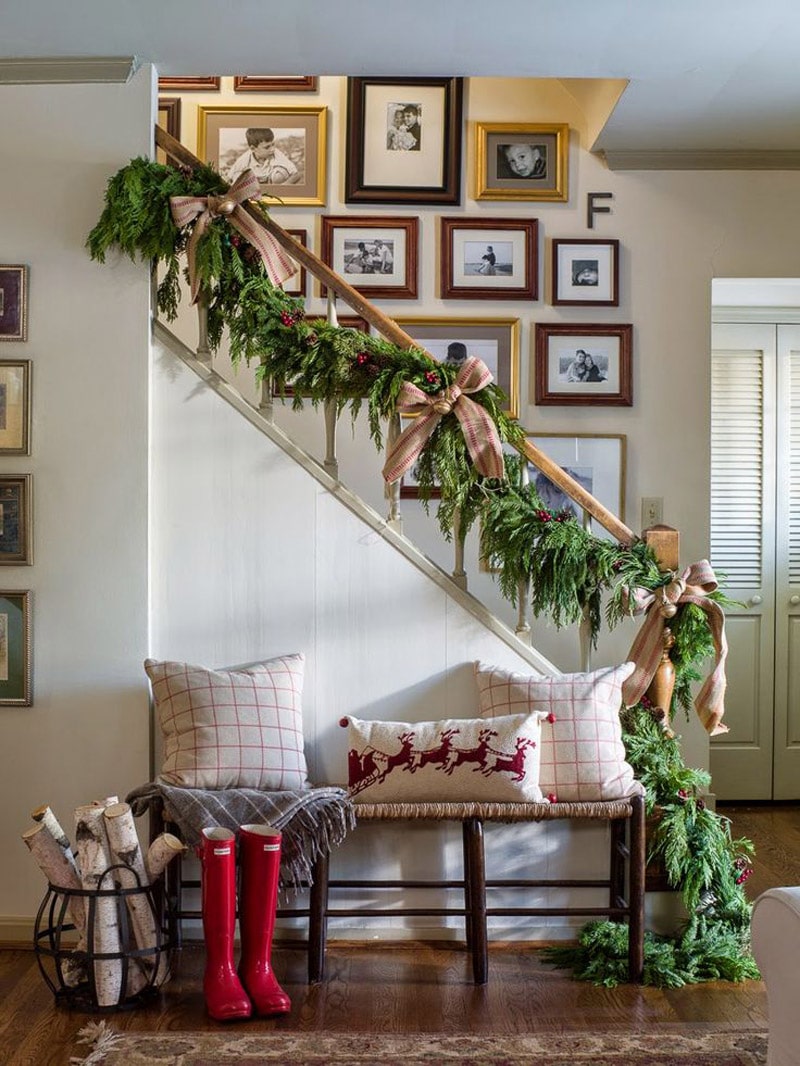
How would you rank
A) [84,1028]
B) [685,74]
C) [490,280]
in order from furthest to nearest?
[490,280] → [685,74] → [84,1028]

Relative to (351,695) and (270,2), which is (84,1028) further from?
(270,2)

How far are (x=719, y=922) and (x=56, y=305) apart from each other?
2.64m

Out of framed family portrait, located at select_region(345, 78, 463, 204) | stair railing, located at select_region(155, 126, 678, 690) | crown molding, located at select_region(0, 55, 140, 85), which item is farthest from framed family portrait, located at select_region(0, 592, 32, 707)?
framed family portrait, located at select_region(345, 78, 463, 204)

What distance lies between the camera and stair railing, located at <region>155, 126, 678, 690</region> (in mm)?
3402

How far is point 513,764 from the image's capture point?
Result: 3115 mm

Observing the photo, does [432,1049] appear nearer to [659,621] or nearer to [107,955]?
[107,955]

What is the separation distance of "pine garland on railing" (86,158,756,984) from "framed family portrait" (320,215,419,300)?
1.00m

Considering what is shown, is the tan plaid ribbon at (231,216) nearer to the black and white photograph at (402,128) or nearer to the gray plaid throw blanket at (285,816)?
the black and white photograph at (402,128)

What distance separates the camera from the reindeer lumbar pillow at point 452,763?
3119 millimetres

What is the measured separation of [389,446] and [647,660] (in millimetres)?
987

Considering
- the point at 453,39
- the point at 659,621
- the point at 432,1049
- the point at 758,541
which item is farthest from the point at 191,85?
the point at 432,1049

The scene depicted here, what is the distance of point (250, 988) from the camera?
288 centimetres

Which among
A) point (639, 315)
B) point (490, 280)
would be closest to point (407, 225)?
point (490, 280)

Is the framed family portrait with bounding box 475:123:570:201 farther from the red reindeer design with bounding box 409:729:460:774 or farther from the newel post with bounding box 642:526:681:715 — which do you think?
the red reindeer design with bounding box 409:729:460:774
